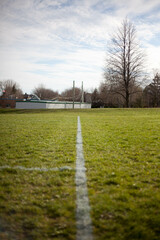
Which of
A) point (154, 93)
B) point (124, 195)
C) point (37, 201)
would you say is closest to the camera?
point (37, 201)

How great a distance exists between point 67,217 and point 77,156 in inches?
89.7

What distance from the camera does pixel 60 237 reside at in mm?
1556

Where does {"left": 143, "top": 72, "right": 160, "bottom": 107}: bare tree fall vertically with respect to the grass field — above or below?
above

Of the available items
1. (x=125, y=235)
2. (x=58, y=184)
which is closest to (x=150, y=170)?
(x=58, y=184)

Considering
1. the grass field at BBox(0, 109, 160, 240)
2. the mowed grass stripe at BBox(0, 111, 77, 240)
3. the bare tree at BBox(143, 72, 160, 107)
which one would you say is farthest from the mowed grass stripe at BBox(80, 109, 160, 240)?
the bare tree at BBox(143, 72, 160, 107)

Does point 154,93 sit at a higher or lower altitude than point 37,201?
higher

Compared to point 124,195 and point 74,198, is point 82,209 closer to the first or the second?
point 74,198

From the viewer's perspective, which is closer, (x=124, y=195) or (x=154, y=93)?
(x=124, y=195)

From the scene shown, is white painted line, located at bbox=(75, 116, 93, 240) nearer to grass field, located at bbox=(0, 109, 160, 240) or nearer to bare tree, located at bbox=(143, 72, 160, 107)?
grass field, located at bbox=(0, 109, 160, 240)

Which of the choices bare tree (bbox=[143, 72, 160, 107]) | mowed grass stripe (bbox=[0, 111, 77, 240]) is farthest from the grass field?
bare tree (bbox=[143, 72, 160, 107])

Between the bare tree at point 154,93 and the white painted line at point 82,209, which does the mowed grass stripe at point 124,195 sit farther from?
the bare tree at point 154,93

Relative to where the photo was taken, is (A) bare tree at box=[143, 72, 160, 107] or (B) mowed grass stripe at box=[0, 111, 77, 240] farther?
(A) bare tree at box=[143, 72, 160, 107]

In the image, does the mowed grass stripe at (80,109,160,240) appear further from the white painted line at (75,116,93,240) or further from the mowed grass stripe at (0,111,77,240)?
the mowed grass stripe at (0,111,77,240)

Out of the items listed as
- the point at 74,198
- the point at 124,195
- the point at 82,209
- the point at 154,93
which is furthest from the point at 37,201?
the point at 154,93
